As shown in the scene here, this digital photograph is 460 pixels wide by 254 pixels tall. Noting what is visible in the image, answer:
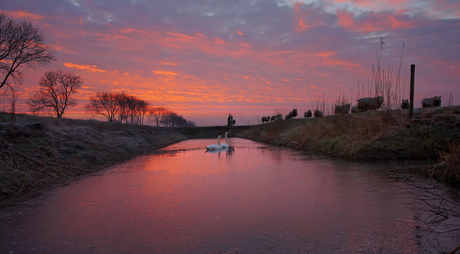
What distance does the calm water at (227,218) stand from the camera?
3.13m

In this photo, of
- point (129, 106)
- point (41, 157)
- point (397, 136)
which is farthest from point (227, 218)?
point (129, 106)

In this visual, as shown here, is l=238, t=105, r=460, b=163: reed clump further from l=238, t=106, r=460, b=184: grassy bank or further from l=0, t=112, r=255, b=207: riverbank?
l=0, t=112, r=255, b=207: riverbank

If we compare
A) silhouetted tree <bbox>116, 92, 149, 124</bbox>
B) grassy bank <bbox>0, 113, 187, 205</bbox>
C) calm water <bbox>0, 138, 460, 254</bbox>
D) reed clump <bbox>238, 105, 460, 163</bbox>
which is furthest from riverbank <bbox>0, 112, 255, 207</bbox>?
silhouetted tree <bbox>116, 92, 149, 124</bbox>

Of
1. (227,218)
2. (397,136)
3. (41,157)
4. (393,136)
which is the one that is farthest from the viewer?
(393,136)

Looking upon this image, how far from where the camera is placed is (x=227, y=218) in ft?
13.3

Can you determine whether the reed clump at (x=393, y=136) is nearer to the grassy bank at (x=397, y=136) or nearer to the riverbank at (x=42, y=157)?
the grassy bank at (x=397, y=136)

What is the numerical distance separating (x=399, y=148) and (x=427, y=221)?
6270 millimetres

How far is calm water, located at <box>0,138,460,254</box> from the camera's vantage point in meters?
3.13

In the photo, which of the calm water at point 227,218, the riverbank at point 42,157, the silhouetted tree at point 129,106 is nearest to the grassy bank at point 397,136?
the calm water at point 227,218

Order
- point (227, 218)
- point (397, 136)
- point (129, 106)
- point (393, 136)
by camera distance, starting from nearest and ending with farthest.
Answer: point (227, 218)
point (397, 136)
point (393, 136)
point (129, 106)

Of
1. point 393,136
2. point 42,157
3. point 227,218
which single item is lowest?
point 227,218

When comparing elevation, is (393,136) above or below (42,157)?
above

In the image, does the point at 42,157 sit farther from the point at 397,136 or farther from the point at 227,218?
the point at 397,136

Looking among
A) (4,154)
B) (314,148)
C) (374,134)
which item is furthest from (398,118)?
(4,154)
